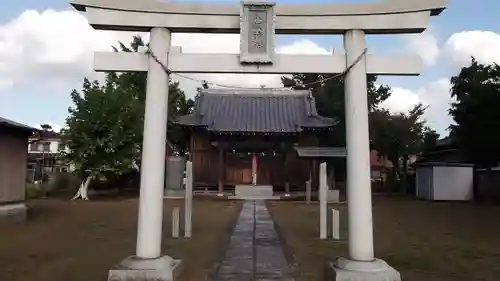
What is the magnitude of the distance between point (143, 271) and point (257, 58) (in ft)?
11.2

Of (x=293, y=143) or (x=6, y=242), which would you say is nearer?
(x=6, y=242)

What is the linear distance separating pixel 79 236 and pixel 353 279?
8.43m

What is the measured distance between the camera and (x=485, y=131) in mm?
23703

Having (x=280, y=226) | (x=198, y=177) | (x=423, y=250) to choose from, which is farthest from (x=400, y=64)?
(x=198, y=177)

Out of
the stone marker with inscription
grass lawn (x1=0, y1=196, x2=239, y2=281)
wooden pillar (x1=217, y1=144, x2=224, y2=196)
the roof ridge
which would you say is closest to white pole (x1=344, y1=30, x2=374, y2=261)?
the stone marker with inscription

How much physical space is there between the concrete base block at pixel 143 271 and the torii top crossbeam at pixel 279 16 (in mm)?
3424

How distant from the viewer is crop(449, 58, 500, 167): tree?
77.0 ft

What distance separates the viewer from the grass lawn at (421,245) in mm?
8344

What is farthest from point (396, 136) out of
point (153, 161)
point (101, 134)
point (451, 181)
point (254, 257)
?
point (153, 161)

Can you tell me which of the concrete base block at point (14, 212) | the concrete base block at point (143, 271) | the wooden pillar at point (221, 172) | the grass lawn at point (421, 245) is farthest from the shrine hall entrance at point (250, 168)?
the concrete base block at point (143, 271)

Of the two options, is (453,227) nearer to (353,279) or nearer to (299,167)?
(353,279)

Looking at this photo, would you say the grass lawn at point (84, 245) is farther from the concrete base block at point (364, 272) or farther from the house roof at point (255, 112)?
the house roof at point (255, 112)

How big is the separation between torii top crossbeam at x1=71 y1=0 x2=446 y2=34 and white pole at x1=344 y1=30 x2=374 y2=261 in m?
0.29

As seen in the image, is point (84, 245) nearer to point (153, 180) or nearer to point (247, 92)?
point (153, 180)
